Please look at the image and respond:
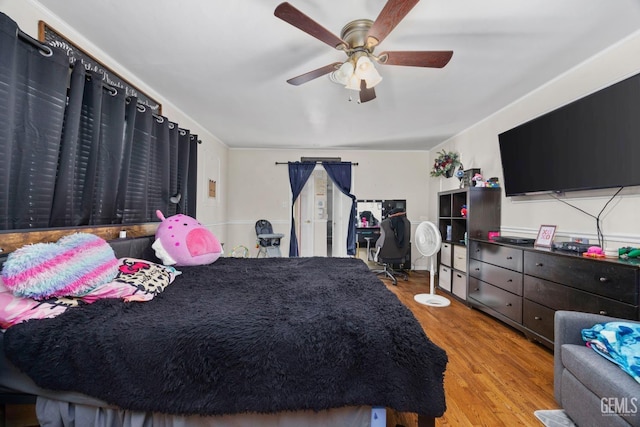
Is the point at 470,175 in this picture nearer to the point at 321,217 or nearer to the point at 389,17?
the point at 389,17

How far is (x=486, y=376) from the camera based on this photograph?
6.06 feet

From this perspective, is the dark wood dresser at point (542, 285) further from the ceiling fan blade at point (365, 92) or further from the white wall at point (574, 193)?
the ceiling fan blade at point (365, 92)

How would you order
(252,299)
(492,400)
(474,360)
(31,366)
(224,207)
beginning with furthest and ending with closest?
(224,207), (474,360), (492,400), (252,299), (31,366)

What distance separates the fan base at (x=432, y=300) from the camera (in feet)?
10.8

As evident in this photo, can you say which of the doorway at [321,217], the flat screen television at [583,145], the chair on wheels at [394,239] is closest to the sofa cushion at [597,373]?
the flat screen television at [583,145]

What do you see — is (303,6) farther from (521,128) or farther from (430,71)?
(521,128)

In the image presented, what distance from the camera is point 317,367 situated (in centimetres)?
101

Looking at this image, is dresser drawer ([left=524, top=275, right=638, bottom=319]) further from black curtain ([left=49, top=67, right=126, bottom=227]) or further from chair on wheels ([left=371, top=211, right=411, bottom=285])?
black curtain ([left=49, top=67, right=126, bottom=227])

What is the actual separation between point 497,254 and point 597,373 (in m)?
1.66

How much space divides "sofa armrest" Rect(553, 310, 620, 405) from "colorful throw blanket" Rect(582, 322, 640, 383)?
0.19ft

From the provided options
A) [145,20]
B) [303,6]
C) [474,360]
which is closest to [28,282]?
[145,20]

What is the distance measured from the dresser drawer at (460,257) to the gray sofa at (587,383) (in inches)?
71.4

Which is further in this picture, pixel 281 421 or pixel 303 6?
pixel 303 6

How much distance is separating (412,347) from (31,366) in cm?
146
